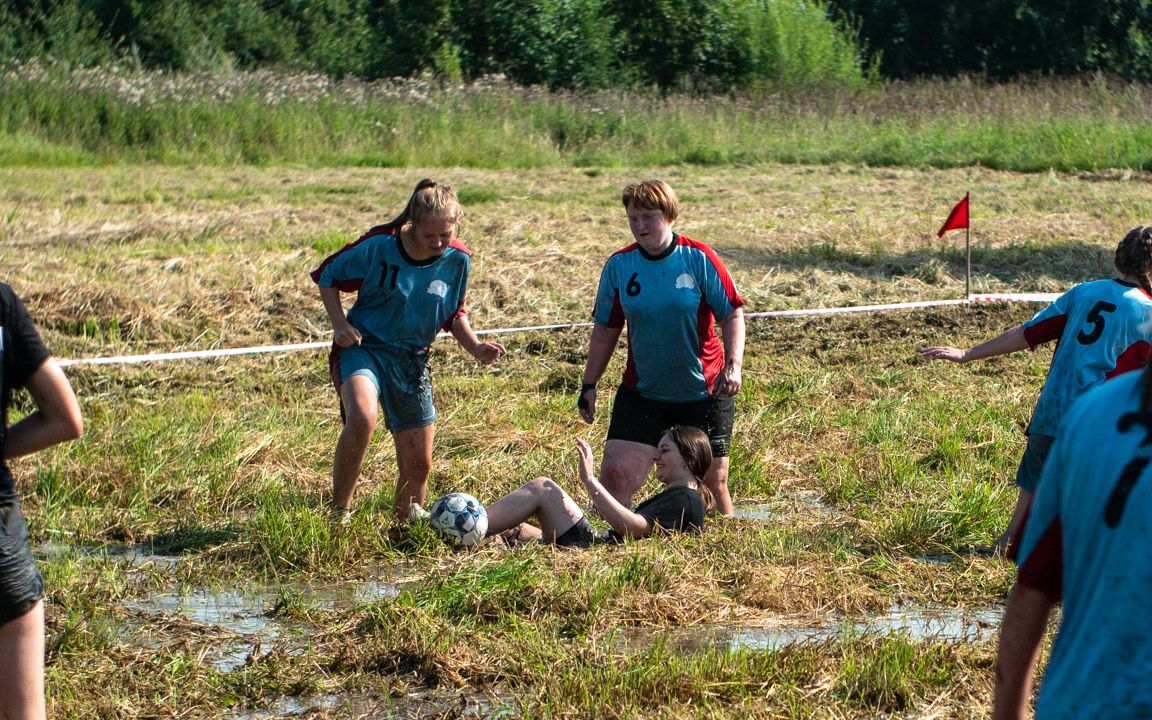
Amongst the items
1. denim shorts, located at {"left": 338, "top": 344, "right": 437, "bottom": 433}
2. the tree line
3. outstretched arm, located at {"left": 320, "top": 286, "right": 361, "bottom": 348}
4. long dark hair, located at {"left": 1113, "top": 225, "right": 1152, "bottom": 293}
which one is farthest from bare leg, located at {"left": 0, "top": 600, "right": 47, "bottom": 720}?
the tree line

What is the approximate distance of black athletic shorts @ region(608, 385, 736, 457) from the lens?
635 centimetres

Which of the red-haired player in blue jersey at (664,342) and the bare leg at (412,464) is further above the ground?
the red-haired player in blue jersey at (664,342)

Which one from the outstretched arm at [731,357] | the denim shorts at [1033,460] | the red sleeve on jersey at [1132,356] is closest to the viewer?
the red sleeve on jersey at [1132,356]

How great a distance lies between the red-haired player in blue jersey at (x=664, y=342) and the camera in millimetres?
6168

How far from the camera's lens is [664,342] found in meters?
6.23

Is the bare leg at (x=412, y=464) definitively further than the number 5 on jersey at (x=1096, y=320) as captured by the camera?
Yes

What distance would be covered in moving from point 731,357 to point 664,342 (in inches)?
13.3

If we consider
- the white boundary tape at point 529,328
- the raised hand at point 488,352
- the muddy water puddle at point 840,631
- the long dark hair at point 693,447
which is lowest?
the muddy water puddle at point 840,631

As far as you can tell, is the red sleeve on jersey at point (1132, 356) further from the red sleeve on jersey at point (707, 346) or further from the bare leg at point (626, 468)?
the bare leg at point (626, 468)

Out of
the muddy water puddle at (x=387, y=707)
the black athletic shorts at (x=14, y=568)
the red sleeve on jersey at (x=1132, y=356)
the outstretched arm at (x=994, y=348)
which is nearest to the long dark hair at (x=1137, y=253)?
the red sleeve on jersey at (x=1132, y=356)

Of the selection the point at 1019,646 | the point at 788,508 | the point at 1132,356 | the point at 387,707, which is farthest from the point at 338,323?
the point at 1019,646

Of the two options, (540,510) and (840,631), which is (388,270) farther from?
(840,631)

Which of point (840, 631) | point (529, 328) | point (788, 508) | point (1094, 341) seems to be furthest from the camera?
point (529, 328)

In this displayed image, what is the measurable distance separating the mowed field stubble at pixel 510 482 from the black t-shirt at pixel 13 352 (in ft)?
4.43
